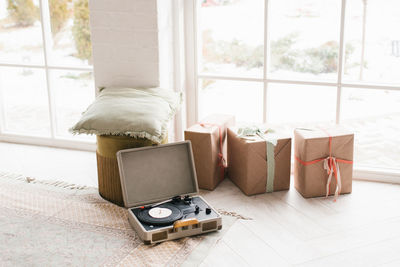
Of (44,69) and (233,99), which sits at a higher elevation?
(44,69)

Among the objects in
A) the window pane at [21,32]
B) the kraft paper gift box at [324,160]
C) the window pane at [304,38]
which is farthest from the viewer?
the window pane at [21,32]

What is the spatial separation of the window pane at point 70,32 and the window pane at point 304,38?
1365 mm

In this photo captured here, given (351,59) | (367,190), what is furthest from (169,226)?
(351,59)

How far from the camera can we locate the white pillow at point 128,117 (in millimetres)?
2652

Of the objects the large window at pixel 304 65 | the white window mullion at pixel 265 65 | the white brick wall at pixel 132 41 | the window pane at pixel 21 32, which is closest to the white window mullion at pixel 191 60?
the large window at pixel 304 65

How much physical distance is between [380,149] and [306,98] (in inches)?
23.5

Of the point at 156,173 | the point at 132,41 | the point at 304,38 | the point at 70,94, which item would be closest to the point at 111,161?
the point at 156,173

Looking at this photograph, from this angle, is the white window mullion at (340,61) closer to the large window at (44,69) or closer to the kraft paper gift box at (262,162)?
the kraft paper gift box at (262,162)

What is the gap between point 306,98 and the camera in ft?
10.7

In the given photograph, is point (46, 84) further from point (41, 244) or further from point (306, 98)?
point (306, 98)

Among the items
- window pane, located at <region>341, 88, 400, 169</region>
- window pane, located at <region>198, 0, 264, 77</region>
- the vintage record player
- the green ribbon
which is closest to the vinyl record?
the vintage record player

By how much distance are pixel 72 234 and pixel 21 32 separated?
76.1 inches

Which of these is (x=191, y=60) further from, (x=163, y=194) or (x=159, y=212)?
(x=159, y=212)

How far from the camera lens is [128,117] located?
2686mm
